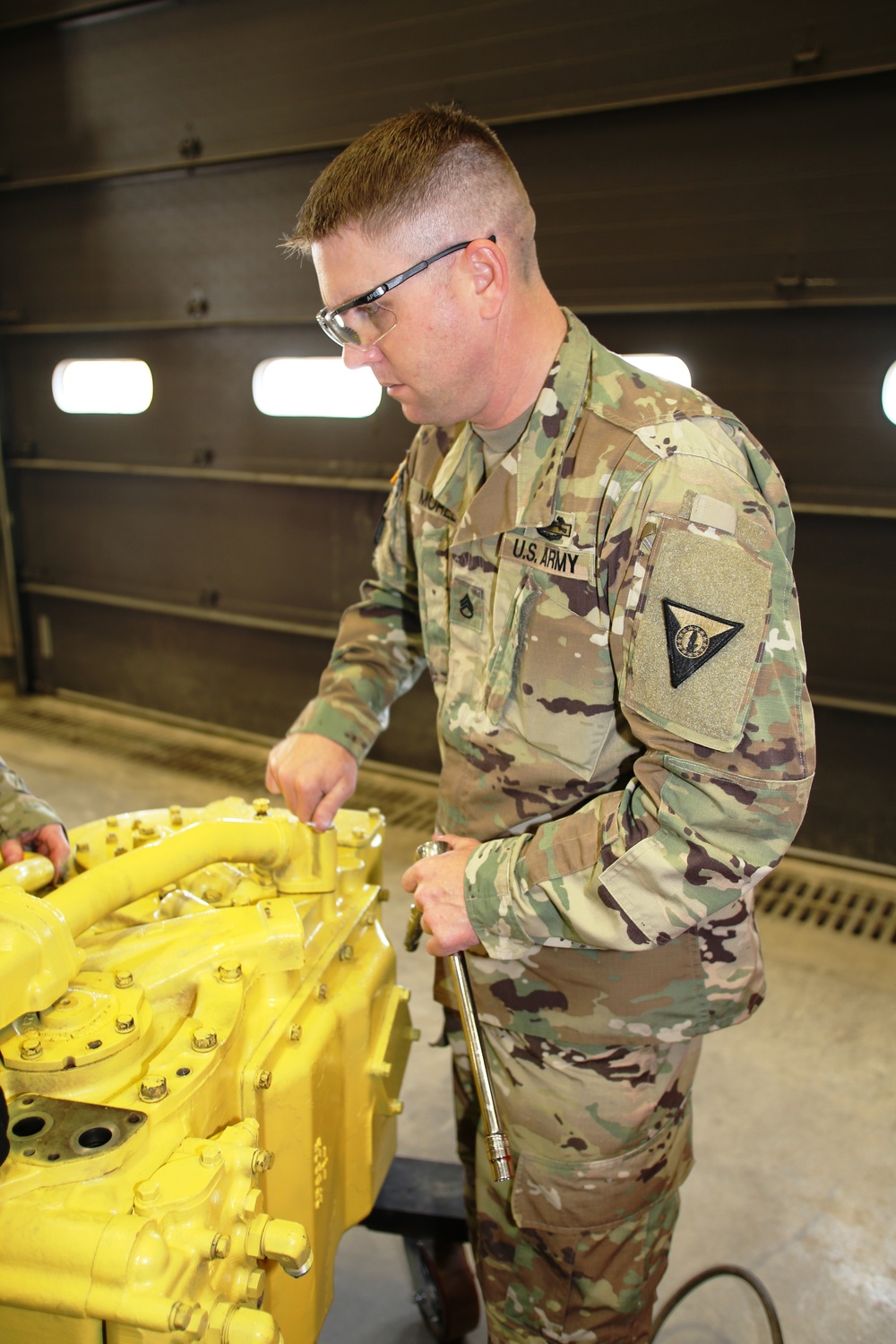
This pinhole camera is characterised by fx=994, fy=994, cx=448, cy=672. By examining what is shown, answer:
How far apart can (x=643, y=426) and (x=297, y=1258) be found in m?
0.98

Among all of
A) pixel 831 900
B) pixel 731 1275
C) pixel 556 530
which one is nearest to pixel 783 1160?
pixel 731 1275

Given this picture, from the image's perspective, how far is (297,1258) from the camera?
3.23 ft

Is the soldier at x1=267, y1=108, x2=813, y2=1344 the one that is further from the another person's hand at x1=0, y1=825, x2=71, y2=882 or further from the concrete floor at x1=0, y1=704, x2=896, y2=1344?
the concrete floor at x1=0, y1=704, x2=896, y2=1344

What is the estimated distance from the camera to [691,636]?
1.06 metres

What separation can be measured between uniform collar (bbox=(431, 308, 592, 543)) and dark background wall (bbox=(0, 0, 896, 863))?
2055mm

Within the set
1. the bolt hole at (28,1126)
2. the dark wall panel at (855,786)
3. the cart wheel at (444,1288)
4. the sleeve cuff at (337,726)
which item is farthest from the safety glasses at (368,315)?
the dark wall panel at (855,786)

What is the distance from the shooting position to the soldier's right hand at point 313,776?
1449 mm

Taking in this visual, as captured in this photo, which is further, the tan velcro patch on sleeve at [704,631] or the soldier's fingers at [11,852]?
the soldier's fingers at [11,852]

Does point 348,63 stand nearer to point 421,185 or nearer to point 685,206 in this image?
point 685,206

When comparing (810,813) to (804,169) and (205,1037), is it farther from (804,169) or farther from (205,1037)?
(205,1037)

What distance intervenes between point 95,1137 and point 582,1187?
712 mm

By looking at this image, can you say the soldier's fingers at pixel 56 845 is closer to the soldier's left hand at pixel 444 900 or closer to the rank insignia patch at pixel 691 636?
the soldier's left hand at pixel 444 900

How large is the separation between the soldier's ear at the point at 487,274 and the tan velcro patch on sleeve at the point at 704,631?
1.17ft

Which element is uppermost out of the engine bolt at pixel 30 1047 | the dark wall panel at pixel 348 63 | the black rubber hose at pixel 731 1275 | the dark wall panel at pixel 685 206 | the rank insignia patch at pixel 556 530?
the dark wall panel at pixel 348 63
